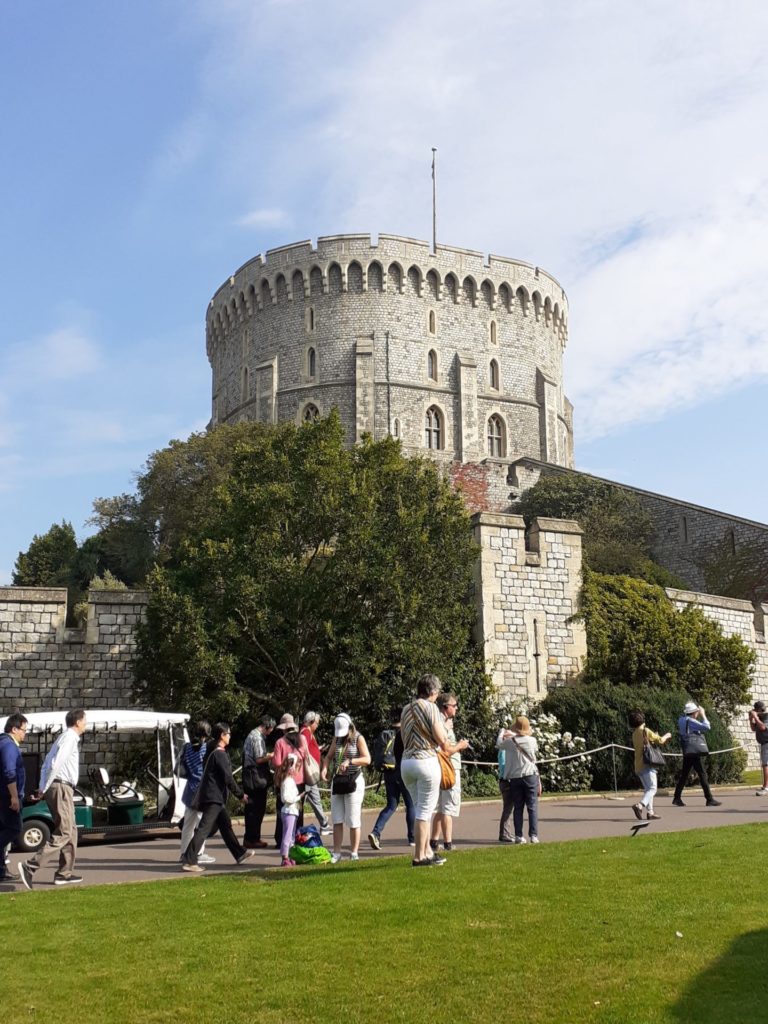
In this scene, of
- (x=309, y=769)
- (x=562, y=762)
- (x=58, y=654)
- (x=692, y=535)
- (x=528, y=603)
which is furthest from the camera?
(x=692, y=535)

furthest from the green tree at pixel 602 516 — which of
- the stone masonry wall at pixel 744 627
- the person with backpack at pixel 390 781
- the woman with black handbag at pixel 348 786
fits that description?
the woman with black handbag at pixel 348 786

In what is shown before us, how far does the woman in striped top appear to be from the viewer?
9906 mm

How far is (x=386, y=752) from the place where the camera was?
523 inches

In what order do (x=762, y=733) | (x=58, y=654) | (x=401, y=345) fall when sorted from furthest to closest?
(x=401, y=345) → (x=58, y=654) → (x=762, y=733)

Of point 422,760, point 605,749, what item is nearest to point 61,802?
point 422,760

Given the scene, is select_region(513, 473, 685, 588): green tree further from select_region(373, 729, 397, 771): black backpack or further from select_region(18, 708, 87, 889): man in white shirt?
select_region(18, 708, 87, 889): man in white shirt

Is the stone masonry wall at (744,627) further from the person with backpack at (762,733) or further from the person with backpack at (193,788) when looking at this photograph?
the person with backpack at (193,788)

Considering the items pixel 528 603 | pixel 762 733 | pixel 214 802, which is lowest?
pixel 214 802

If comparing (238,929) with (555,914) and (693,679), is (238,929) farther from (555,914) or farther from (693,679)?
(693,679)

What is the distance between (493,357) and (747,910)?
6146 centimetres

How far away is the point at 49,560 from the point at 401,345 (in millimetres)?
23034

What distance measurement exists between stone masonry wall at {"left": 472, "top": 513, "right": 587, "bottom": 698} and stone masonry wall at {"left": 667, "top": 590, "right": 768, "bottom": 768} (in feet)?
11.4

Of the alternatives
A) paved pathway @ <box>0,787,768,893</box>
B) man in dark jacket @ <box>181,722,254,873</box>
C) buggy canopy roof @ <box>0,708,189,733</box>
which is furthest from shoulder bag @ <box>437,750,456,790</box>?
buggy canopy roof @ <box>0,708,189,733</box>

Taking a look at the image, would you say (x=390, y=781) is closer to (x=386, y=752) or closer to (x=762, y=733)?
(x=386, y=752)
